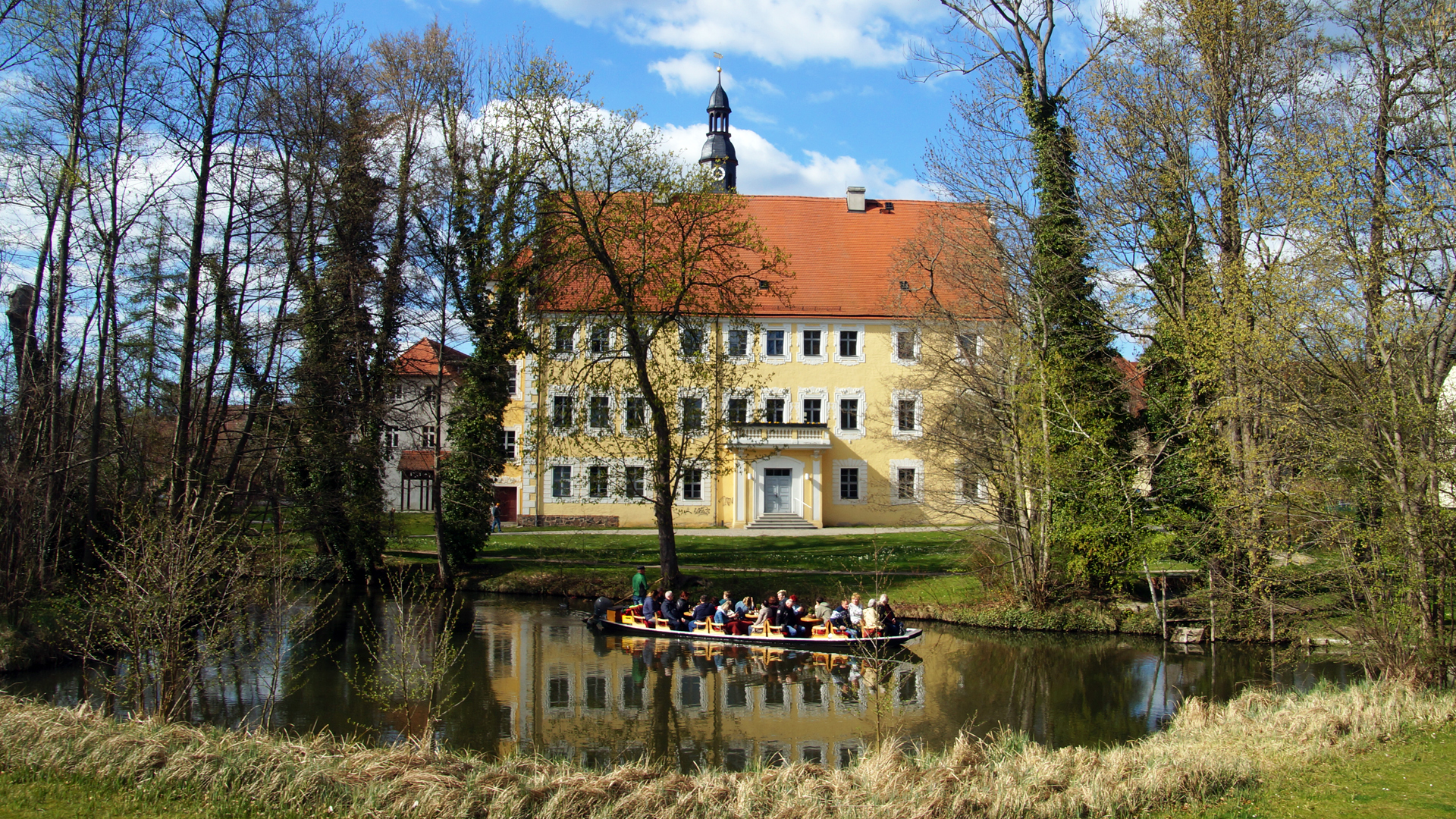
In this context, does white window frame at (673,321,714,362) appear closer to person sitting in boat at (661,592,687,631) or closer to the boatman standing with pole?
the boatman standing with pole

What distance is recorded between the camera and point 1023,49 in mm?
23172

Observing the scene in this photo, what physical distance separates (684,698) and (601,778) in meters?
6.63

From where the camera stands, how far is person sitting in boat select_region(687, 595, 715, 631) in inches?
781

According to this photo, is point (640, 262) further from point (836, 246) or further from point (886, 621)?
point (836, 246)

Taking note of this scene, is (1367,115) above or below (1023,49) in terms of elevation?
below

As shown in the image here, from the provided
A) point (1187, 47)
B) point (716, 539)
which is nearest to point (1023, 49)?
point (1187, 47)

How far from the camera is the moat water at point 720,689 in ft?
41.9

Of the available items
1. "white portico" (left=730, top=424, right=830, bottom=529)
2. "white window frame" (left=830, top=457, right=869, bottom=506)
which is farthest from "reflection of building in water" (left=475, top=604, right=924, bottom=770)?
"white window frame" (left=830, top=457, right=869, bottom=506)

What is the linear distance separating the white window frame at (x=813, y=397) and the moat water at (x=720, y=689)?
15464mm

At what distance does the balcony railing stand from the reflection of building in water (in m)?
14.7

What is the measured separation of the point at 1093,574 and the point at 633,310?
11718mm

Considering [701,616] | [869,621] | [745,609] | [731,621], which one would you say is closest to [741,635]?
[731,621]

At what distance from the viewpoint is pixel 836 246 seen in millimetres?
37750

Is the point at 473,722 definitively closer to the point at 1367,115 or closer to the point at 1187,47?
the point at 1367,115
